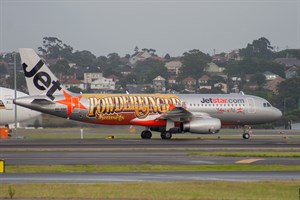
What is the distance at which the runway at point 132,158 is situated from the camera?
33.5m

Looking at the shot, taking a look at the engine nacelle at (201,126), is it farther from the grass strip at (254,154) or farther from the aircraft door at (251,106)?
the grass strip at (254,154)

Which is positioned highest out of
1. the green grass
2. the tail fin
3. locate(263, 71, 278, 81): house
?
locate(263, 71, 278, 81): house

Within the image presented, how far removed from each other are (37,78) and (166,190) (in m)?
35.3

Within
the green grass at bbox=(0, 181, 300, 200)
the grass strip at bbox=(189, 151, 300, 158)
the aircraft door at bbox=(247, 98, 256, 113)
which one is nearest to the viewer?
the green grass at bbox=(0, 181, 300, 200)

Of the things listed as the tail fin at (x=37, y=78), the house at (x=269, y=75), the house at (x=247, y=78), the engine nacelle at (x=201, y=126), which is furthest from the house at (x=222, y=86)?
the tail fin at (x=37, y=78)

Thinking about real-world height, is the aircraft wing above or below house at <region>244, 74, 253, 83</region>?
below

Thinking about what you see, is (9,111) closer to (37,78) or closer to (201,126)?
(37,78)

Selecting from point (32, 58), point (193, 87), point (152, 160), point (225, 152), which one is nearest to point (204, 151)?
point (225, 152)

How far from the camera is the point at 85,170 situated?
3700 cm

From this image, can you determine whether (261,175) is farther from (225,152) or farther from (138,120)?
(138,120)

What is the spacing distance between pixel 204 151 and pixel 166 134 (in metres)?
14.8

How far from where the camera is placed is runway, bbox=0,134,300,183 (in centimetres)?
3350

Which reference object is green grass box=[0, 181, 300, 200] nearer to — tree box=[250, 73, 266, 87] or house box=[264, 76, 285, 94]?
house box=[264, 76, 285, 94]

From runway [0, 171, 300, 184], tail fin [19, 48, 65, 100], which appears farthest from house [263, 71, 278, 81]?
runway [0, 171, 300, 184]
